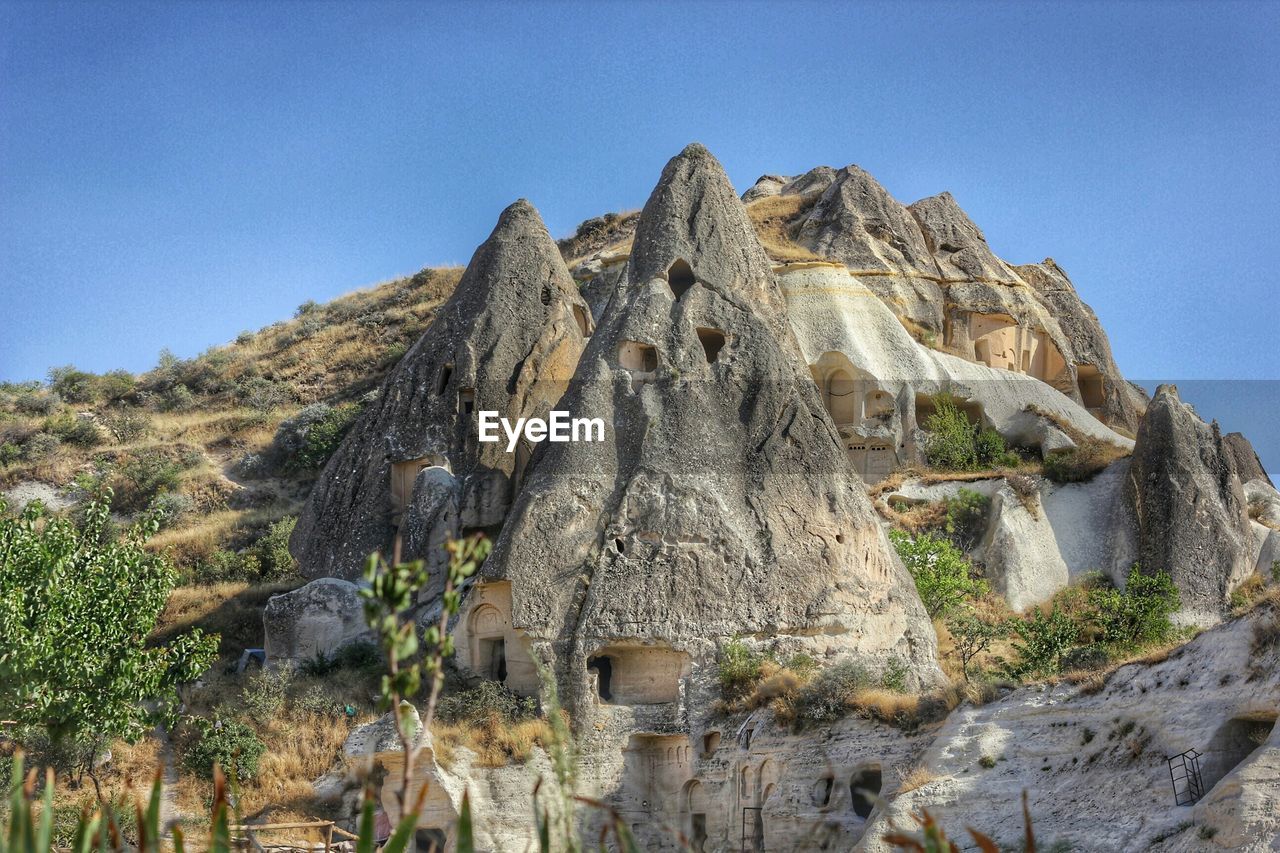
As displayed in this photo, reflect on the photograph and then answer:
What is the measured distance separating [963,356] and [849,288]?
13.5 ft

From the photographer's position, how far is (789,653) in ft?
73.0

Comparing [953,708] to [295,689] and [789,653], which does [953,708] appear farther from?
[295,689]

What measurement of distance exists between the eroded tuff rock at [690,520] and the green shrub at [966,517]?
5.59 metres

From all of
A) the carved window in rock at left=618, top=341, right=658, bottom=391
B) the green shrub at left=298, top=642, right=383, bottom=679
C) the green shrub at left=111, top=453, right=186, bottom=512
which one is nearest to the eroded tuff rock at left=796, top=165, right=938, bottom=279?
the carved window in rock at left=618, top=341, right=658, bottom=391

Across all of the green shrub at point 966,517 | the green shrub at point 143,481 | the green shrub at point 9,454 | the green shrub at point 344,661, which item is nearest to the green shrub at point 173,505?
the green shrub at point 143,481

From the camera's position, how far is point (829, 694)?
2052 cm

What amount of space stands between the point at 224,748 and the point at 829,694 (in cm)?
847

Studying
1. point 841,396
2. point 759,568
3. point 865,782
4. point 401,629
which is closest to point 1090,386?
point 841,396

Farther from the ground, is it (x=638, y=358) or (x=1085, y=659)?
(x=638, y=358)

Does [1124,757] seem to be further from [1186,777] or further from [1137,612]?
[1137,612]

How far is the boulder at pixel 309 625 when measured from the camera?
83.1 ft

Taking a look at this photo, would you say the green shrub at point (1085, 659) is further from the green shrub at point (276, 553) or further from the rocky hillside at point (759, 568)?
the green shrub at point (276, 553)

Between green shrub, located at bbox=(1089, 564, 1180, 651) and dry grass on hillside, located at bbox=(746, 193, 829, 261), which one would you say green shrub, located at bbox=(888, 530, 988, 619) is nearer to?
green shrub, located at bbox=(1089, 564, 1180, 651)

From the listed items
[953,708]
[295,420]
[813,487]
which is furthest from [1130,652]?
[295,420]
